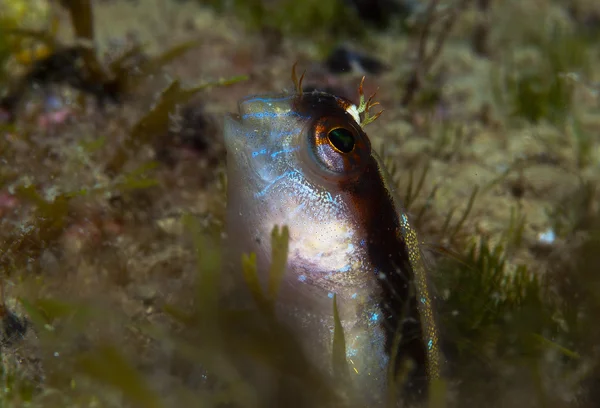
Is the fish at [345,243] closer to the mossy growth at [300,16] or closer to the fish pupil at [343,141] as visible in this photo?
the fish pupil at [343,141]

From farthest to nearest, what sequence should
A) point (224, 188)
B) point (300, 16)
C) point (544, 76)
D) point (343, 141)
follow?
1. point (300, 16)
2. point (544, 76)
3. point (224, 188)
4. point (343, 141)

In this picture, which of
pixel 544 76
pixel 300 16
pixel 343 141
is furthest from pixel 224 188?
pixel 544 76

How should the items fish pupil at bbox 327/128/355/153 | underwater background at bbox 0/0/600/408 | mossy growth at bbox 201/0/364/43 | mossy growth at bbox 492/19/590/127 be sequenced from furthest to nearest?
mossy growth at bbox 201/0/364/43 → mossy growth at bbox 492/19/590/127 → underwater background at bbox 0/0/600/408 → fish pupil at bbox 327/128/355/153

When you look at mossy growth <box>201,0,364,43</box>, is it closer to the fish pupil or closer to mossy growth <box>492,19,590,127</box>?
mossy growth <box>492,19,590,127</box>

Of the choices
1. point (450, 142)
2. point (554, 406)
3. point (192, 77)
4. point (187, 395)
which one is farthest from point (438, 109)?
point (187, 395)

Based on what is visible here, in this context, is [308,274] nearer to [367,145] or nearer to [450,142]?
[367,145]

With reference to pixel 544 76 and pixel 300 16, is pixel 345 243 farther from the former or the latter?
pixel 300 16

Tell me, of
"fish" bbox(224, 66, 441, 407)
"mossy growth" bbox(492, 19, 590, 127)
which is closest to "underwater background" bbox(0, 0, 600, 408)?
"mossy growth" bbox(492, 19, 590, 127)
